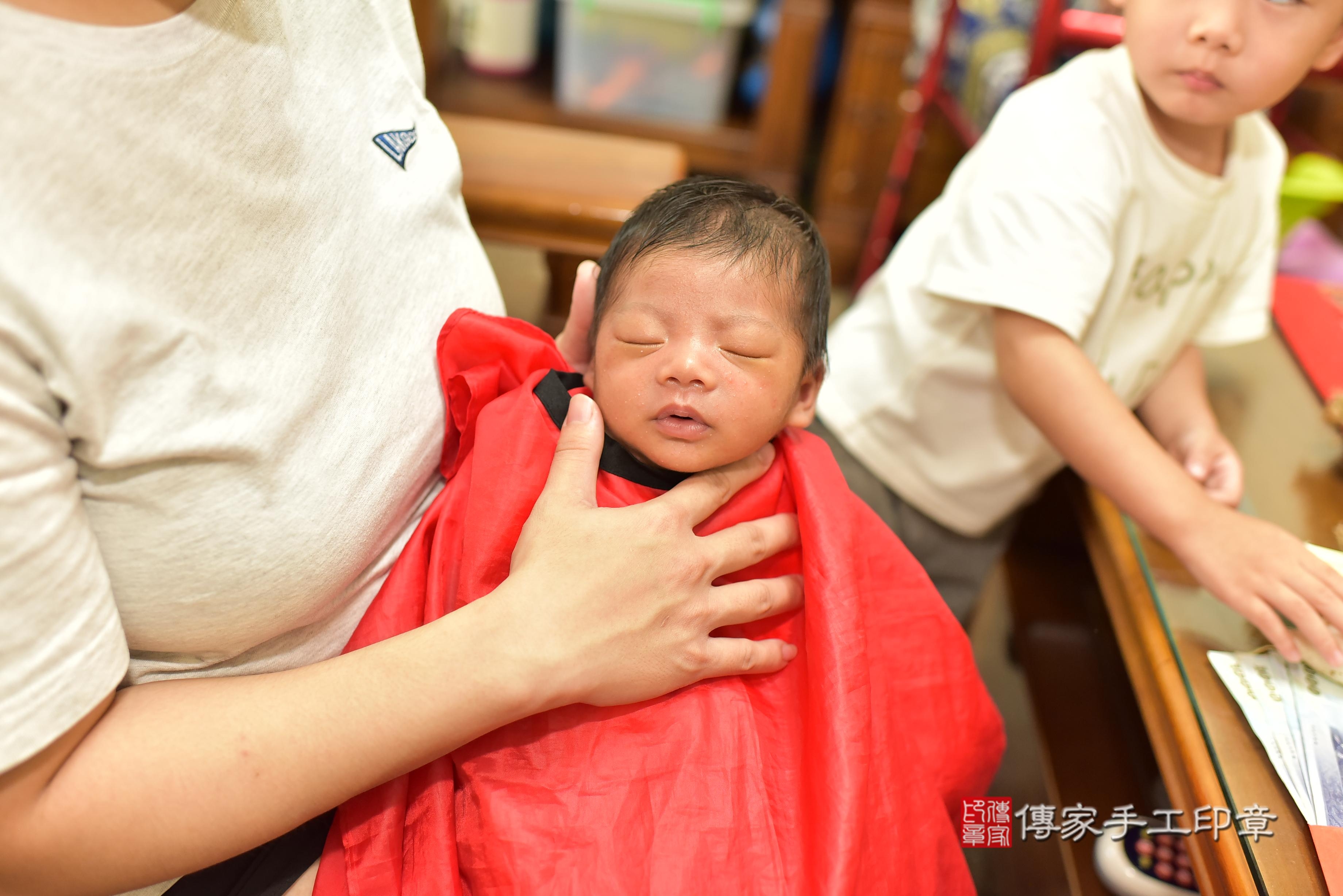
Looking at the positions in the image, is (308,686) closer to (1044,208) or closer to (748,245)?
(748,245)

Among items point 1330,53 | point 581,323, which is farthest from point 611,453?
point 1330,53

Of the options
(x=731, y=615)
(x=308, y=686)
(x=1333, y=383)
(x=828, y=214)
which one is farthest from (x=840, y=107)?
(x=308, y=686)

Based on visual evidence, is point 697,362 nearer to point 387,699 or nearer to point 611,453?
point 611,453

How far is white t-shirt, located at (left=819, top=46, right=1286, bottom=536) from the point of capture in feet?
3.47

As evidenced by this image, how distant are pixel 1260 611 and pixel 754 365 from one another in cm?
54

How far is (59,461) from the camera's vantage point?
0.54m

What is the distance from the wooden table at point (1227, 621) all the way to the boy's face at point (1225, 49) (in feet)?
1.37

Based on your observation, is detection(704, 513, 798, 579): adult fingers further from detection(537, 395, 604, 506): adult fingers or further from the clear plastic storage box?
the clear plastic storage box

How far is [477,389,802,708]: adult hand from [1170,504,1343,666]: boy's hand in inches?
17.6

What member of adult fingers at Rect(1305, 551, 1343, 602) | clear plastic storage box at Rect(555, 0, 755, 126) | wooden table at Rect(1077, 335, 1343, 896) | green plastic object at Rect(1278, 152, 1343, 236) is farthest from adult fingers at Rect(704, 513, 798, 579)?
clear plastic storage box at Rect(555, 0, 755, 126)

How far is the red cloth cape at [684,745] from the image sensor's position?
71 cm

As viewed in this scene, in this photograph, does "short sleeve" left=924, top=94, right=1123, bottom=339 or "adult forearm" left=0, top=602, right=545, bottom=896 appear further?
"short sleeve" left=924, top=94, right=1123, bottom=339

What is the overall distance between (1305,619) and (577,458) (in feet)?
2.27

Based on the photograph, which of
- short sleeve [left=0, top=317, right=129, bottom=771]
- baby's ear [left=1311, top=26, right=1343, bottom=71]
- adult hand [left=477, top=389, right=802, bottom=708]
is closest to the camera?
short sleeve [left=0, top=317, right=129, bottom=771]
